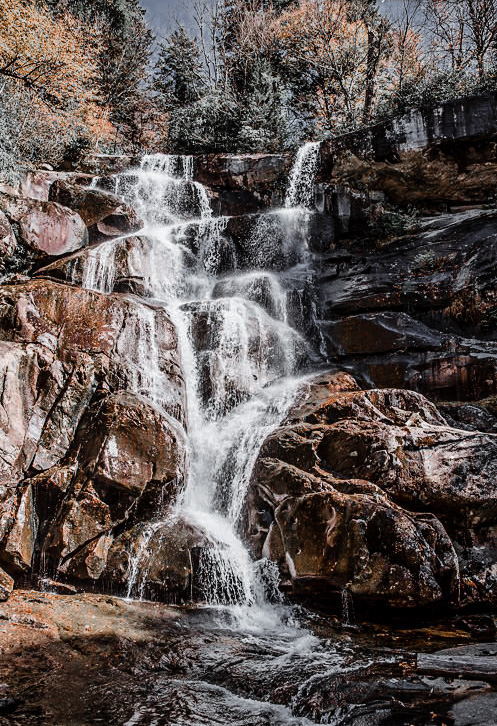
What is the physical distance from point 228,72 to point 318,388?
2221cm

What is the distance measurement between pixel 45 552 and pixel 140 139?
80.8 ft

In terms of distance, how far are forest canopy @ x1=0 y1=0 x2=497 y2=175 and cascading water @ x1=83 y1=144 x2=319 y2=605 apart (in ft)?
Answer: 13.1

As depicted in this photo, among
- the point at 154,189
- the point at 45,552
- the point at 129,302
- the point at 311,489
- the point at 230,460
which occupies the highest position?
the point at 154,189

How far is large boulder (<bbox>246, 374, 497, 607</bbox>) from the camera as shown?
241 inches

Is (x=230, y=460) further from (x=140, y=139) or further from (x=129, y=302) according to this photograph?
(x=140, y=139)

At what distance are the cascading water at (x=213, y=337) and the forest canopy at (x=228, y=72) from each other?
157 inches

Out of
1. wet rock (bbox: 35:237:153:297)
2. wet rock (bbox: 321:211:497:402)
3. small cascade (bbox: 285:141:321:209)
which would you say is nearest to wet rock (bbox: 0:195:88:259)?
wet rock (bbox: 35:237:153:297)

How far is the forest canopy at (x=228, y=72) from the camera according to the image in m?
17.0

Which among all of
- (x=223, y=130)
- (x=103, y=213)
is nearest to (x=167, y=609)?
(x=103, y=213)

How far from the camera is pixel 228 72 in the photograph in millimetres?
26156

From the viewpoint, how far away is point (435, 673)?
4.42m

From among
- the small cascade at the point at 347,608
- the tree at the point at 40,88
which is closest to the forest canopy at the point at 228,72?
the tree at the point at 40,88

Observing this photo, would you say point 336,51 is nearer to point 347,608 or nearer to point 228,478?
point 228,478

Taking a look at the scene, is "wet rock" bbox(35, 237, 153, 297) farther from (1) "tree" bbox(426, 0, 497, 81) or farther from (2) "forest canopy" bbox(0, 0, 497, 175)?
(1) "tree" bbox(426, 0, 497, 81)
